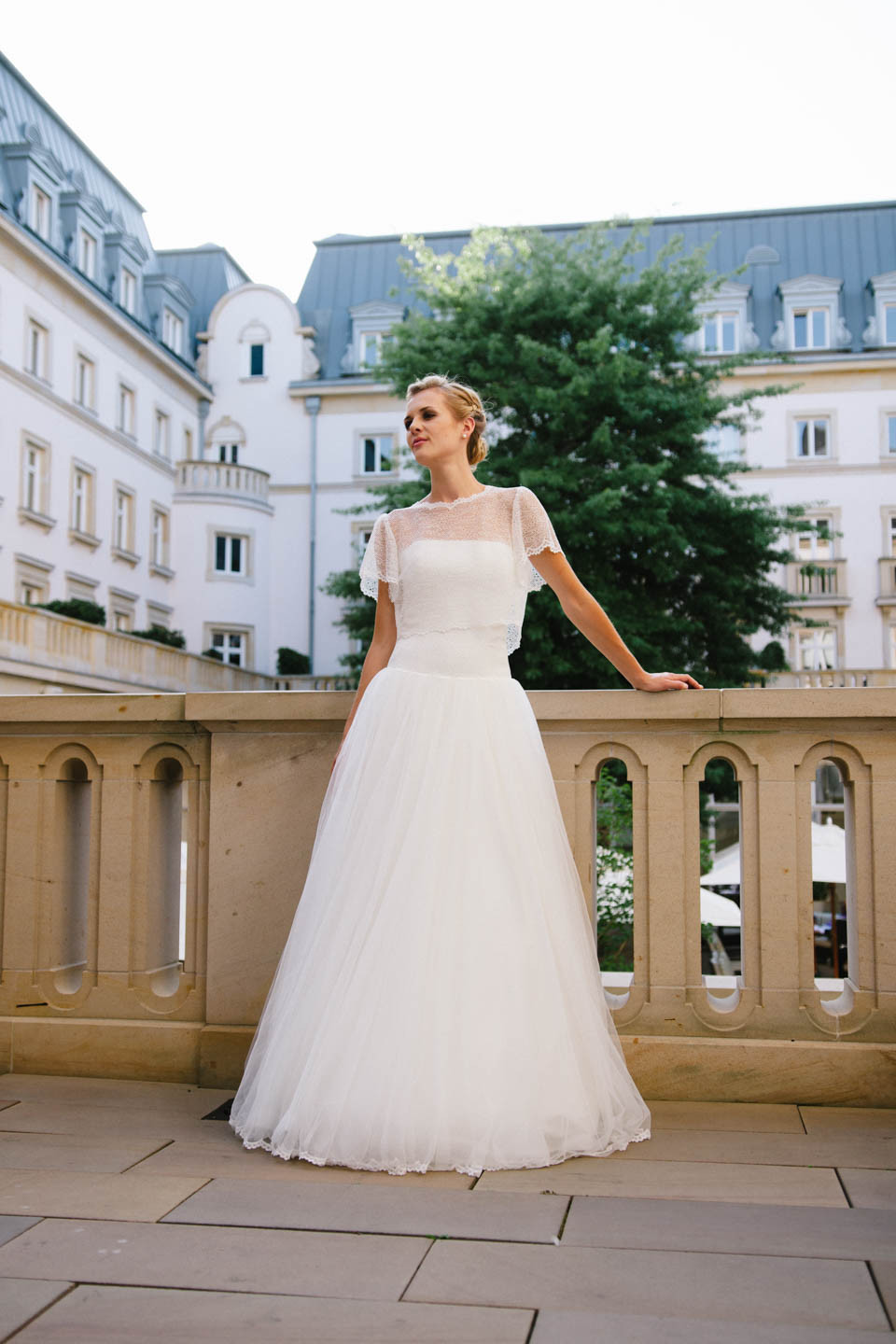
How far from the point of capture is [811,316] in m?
37.8

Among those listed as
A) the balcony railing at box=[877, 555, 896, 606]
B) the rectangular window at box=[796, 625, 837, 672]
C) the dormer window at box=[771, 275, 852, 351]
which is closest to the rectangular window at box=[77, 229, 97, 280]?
the dormer window at box=[771, 275, 852, 351]

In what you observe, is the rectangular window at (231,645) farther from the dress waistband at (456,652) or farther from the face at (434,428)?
the dress waistband at (456,652)

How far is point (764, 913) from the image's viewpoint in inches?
157

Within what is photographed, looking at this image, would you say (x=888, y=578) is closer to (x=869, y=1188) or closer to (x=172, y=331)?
(x=172, y=331)

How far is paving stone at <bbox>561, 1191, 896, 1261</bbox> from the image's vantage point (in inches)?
100

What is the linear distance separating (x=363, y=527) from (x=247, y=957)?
3336 cm

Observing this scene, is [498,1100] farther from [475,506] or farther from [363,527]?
[363,527]

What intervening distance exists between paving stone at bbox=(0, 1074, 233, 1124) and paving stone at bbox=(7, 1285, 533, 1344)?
1.51 m

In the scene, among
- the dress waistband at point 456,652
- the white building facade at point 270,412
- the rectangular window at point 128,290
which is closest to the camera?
the dress waistband at point 456,652

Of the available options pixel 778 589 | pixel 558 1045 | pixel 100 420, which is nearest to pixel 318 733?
pixel 558 1045

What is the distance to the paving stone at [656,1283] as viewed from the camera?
2.24 metres

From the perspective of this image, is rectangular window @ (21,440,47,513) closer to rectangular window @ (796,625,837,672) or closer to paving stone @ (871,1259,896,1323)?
rectangular window @ (796,625,837,672)

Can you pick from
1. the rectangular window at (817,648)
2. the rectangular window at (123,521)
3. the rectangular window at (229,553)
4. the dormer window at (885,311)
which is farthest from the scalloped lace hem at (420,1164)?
the dormer window at (885,311)

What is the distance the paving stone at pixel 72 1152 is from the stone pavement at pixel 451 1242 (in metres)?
0.01
